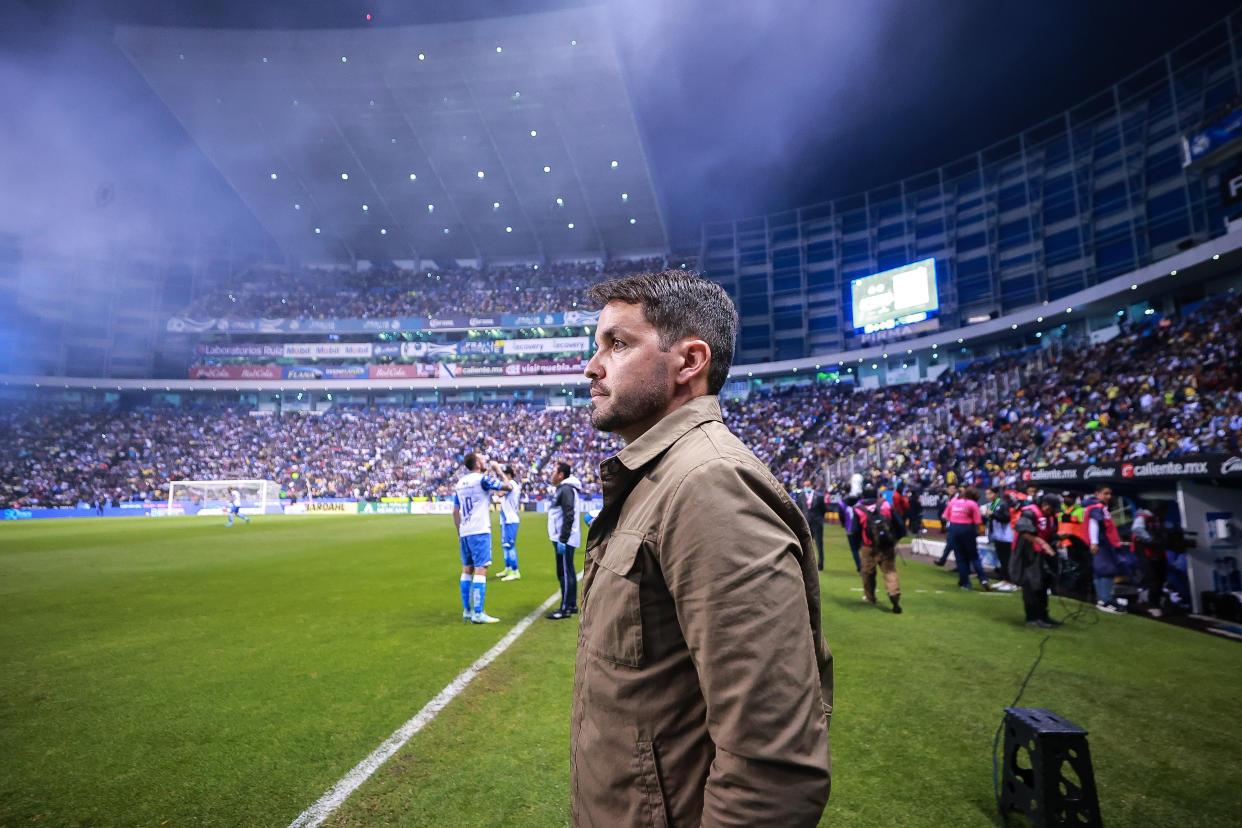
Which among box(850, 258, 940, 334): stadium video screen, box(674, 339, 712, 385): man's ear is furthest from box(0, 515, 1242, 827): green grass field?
box(850, 258, 940, 334): stadium video screen

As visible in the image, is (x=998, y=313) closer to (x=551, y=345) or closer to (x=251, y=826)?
(x=551, y=345)

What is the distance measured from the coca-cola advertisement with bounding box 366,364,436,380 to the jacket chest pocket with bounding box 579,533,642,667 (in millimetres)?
52222

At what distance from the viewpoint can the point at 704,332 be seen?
1.72 m

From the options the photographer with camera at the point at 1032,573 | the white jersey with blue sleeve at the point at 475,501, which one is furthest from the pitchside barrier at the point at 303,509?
the photographer with camera at the point at 1032,573

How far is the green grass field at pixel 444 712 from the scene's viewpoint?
139 inches

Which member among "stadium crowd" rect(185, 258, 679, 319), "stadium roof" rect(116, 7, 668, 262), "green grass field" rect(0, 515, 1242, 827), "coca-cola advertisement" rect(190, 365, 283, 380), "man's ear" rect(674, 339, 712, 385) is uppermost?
"stadium roof" rect(116, 7, 668, 262)

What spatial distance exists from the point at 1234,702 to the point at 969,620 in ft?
10.8

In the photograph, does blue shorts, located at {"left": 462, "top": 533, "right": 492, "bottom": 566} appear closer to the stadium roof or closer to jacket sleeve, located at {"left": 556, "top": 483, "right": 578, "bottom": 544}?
jacket sleeve, located at {"left": 556, "top": 483, "right": 578, "bottom": 544}

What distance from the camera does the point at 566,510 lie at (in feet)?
28.5

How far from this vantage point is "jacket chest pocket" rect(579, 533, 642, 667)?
133 cm

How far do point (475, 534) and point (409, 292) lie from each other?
5288 cm

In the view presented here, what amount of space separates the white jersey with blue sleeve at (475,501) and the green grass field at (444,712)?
138 centimetres

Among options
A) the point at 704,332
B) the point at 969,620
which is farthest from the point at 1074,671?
the point at 704,332

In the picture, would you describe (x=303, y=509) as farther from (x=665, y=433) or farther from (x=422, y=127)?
(x=665, y=433)
